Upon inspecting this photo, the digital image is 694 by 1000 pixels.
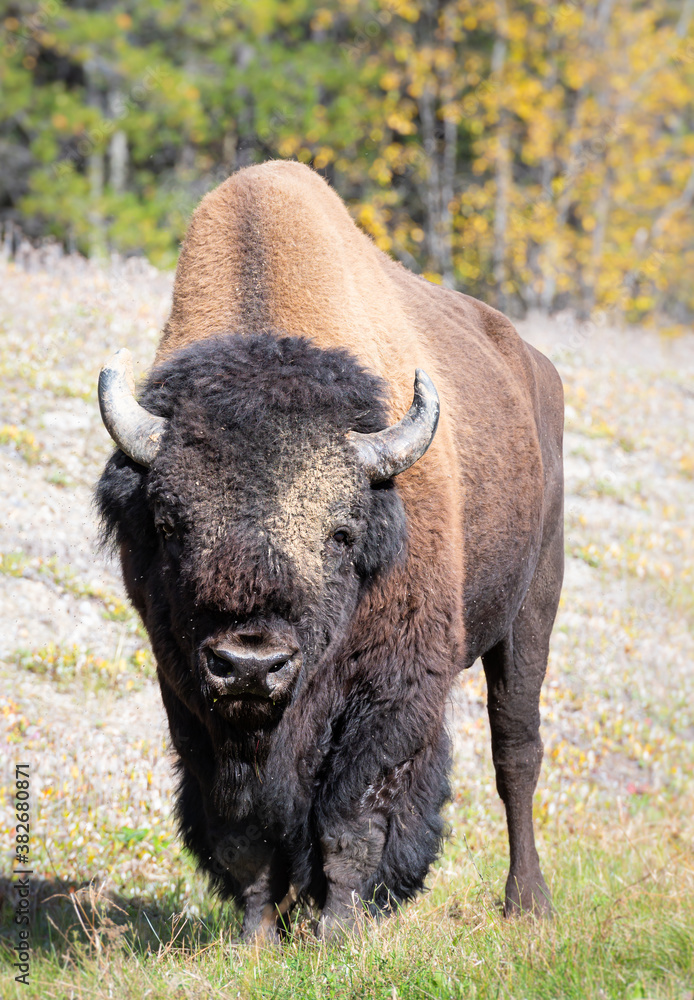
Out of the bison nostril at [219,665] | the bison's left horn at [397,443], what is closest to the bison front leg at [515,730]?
the bison's left horn at [397,443]

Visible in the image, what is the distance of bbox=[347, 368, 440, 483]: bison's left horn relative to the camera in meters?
3.29

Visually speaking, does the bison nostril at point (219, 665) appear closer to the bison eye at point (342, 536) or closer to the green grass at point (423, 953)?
the bison eye at point (342, 536)

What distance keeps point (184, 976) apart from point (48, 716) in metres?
2.81

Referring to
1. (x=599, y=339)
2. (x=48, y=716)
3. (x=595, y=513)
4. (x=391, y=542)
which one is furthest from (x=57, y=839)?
(x=599, y=339)

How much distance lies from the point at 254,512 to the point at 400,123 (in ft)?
55.1

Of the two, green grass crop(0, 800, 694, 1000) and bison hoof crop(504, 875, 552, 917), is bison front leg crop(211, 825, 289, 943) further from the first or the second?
bison hoof crop(504, 875, 552, 917)

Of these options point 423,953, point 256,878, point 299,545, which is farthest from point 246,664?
point 256,878

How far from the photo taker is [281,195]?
3994 mm

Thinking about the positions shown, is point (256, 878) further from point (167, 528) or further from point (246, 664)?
point (167, 528)

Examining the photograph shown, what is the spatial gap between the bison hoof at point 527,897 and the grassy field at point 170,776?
0.09 metres

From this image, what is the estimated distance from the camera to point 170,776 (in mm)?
5008

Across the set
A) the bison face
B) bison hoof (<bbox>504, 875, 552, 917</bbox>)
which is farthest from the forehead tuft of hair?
bison hoof (<bbox>504, 875, 552, 917</bbox>)

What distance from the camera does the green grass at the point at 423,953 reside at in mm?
2842

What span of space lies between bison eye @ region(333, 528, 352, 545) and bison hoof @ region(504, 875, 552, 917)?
2.35 m
